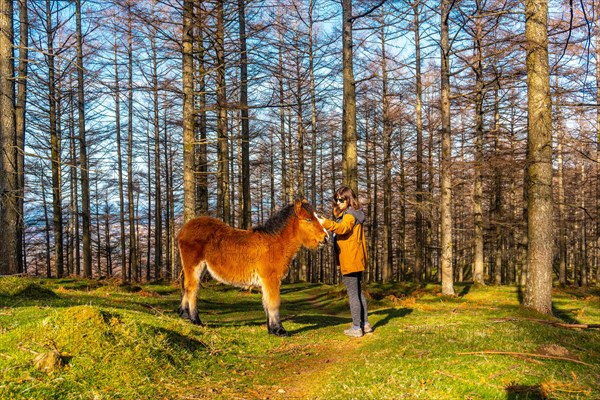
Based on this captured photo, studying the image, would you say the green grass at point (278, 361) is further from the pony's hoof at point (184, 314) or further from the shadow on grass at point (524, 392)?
the pony's hoof at point (184, 314)

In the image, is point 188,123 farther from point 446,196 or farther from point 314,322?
point 446,196


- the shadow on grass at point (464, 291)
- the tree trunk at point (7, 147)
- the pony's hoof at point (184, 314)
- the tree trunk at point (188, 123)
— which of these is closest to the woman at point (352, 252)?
the pony's hoof at point (184, 314)

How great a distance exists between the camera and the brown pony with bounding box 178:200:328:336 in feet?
24.8

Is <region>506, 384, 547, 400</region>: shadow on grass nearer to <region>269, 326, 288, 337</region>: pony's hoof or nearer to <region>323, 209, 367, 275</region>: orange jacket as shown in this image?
<region>323, 209, 367, 275</region>: orange jacket

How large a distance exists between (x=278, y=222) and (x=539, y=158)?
6.30m

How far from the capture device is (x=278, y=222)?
7805 millimetres

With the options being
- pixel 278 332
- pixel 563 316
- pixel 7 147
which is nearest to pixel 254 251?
pixel 278 332

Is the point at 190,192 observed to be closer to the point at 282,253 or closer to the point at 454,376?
the point at 282,253

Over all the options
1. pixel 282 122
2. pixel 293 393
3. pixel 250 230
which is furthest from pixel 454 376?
pixel 282 122

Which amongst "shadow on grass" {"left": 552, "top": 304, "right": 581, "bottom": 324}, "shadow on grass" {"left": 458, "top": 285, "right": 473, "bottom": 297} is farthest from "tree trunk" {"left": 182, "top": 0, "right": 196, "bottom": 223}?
"shadow on grass" {"left": 458, "top": 285, "right": 473, "bottom": 297}

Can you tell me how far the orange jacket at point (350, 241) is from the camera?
7082mm

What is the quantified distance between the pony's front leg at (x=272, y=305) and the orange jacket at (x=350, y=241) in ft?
4.17

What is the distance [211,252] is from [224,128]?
13.1 meters

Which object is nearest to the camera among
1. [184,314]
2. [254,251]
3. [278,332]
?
[278,332]
